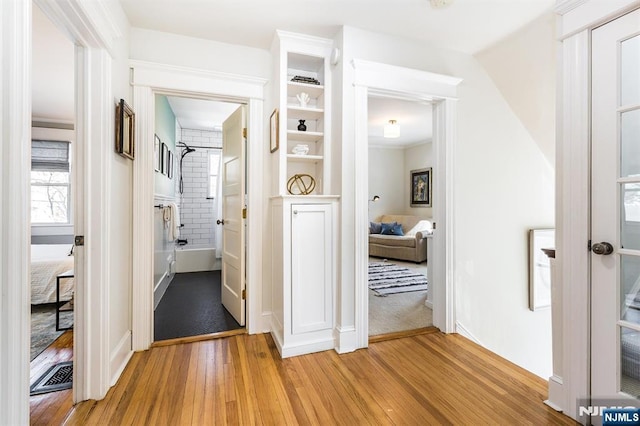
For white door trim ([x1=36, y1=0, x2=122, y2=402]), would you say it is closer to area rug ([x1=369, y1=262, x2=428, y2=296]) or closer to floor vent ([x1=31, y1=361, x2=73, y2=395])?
floor vent ([x1=31, y1=361, x2=73, y2=395])

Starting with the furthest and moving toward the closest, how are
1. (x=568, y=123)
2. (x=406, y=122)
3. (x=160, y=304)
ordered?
(x=406, y=122)
(x=160, y=304)
(x=568, y=123)

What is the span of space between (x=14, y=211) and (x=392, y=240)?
566cm

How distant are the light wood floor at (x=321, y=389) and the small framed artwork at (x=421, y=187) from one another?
478 cm

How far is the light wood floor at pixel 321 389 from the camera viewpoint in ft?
5.08

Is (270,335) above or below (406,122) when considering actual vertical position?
below

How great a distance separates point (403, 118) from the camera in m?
4.95

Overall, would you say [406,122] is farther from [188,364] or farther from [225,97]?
[188,364]

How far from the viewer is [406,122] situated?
520cm

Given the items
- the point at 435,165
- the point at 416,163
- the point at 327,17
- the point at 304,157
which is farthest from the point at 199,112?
the point at 416,163

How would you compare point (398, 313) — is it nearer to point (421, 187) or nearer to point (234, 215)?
point (234, 215)

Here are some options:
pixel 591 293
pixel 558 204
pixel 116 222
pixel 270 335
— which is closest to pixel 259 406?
pixel 270 335

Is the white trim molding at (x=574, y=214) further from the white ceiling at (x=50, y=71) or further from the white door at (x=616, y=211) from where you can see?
the white ceiling at (x=50, y=71)

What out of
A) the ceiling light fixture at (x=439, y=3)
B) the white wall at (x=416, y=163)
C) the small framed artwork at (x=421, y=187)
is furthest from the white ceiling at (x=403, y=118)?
the ceiling light fixture at (x=439, y=3)

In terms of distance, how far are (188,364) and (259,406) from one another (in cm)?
73
